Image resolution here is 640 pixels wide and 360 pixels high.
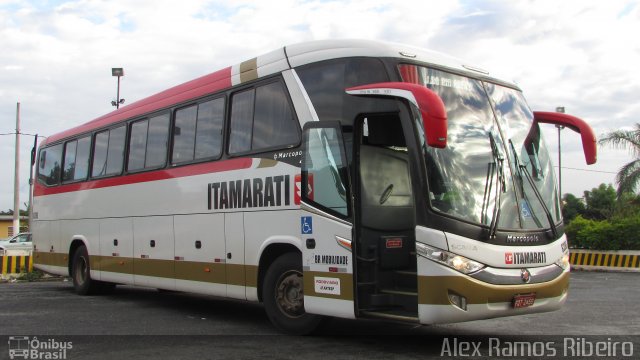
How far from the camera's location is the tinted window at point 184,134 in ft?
35.5

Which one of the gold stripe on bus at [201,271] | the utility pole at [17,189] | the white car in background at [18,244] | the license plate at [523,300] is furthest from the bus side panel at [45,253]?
the utility pole at [17,189]

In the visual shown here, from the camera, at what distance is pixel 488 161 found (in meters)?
7.41

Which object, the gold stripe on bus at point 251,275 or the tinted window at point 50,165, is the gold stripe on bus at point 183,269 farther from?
the tinted window at point 50,165

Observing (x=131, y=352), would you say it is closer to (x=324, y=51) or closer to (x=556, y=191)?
(x=324, y=51)

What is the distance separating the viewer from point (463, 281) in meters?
6.79

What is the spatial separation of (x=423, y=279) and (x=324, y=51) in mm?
3167

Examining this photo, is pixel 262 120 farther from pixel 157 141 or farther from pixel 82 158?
pixel 82 158

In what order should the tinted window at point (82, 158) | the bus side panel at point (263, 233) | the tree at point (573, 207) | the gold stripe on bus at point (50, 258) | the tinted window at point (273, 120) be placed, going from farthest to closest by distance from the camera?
the tree at point (573, 207), the gold stripe on bus at point (50, 258), the tinted window at point (82, 158), the tinted window at point (273, 120), the bus side panel at point (263, 233)

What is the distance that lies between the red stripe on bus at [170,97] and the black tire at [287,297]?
118 inches

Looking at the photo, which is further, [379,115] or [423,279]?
[379,115]

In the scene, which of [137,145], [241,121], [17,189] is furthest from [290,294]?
[17,189]

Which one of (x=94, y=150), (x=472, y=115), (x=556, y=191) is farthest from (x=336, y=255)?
(x=94, y=150)


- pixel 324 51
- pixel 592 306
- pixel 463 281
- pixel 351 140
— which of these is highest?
pixel 324 51

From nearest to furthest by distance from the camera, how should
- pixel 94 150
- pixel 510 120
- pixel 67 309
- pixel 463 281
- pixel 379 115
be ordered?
pixel 463 281 → pixel 379 115 → pixel 510 120 → pixel 67 309 → pixel 94 150
